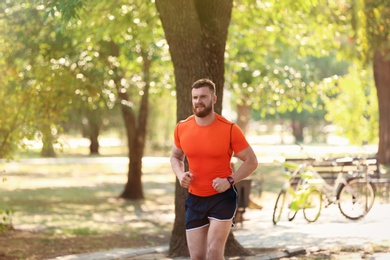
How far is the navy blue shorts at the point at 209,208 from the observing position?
25.6 feet

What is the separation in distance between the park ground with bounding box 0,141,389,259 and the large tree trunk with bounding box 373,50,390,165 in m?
4.20

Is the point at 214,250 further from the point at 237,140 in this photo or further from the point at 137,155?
the point at 137,155

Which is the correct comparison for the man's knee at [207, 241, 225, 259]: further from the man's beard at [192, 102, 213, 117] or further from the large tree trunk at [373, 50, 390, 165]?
the large tree trunk at [373, 50, 390, 165]

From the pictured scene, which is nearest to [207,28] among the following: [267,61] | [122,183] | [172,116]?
[267,61]

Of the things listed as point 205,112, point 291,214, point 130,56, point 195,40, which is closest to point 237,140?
point 205,112

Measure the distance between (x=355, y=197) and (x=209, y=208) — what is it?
904cm

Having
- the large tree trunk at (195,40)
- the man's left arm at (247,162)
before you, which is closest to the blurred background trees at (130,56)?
the large tree trunk at (195,40)

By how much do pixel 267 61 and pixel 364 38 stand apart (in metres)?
2.79

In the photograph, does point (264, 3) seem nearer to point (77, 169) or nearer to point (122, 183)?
point (122, 183)

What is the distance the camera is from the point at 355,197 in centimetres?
1641

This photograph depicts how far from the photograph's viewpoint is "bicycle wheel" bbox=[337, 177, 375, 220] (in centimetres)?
1641

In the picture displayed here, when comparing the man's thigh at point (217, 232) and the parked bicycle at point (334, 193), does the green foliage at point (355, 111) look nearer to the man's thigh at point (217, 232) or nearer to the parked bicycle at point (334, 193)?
the parked bicycle at point (334, 193)

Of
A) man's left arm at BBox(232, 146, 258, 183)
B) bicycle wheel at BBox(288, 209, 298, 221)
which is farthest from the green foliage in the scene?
man's left arm at BBox(232, 146, 258, 183)

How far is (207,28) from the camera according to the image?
12273 millimetres
